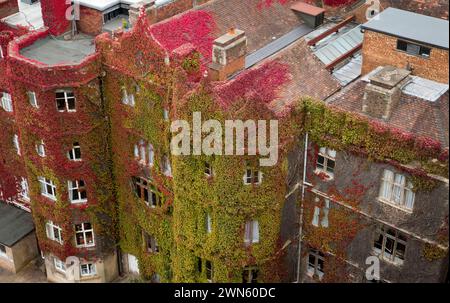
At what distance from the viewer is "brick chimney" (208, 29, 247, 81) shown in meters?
38.6

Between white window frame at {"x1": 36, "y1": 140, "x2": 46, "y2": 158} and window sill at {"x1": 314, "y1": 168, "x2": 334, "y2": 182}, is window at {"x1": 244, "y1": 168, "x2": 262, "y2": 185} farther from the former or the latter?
white window frame at {"x1": 36, "y1": 140, "x2": 46, "y2": 158}

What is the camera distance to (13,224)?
52.4 meters

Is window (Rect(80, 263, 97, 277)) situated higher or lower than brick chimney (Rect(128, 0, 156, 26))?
lower

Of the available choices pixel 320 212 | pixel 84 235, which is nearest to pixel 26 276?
pixel 84 235

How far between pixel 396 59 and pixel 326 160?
7464mm

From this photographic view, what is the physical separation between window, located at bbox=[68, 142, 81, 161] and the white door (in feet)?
33.0

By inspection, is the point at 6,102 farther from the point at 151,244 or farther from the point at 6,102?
the point at 151,244

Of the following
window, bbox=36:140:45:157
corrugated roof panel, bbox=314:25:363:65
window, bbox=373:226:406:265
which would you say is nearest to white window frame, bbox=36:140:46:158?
window, bbox=36:140:45:157

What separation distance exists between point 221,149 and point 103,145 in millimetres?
12435

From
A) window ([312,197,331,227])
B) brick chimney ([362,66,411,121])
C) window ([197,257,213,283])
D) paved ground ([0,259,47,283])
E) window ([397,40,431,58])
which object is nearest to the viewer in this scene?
brick chimney ([362,66,411,121])

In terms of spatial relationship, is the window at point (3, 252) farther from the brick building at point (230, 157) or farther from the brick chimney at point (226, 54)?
the brick chimney at point (226, 54)

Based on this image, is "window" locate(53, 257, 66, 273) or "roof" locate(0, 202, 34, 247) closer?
"window" locate(53, 257, 66, 273)

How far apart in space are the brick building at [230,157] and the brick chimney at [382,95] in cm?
8

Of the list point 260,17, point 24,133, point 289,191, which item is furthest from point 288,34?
point 24,133
